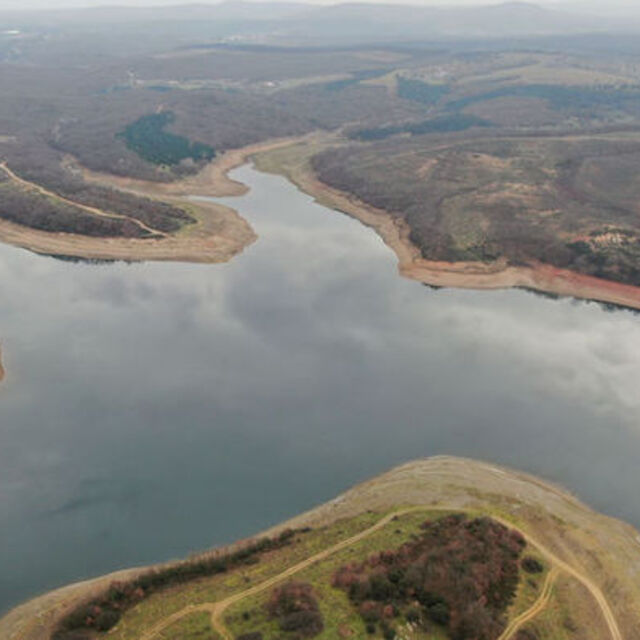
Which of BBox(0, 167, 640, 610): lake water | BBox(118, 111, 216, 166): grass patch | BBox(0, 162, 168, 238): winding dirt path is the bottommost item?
BBox(0, 167, 640, 610): lake water

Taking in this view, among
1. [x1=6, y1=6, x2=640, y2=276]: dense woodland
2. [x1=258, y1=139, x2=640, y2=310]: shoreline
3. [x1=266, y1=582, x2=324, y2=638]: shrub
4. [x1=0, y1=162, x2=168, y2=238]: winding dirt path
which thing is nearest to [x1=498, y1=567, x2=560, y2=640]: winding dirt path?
[x1=266, y1=582, x2=324, y2=638]: shrub

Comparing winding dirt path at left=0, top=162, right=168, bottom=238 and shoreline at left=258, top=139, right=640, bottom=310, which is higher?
winding dirt path at left=0, top=162, right=168, bottom=238

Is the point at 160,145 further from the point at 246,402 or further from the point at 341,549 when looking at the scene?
the point at 341,549

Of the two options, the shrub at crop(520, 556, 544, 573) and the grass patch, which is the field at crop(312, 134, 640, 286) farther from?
the shrub at crop(520, 556, 544, 573)

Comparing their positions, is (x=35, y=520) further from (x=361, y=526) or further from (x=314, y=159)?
(x=314, y=159)

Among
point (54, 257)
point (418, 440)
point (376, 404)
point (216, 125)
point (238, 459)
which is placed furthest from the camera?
point (216, 125)

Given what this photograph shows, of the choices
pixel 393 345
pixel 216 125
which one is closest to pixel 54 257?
pixel 393 345
